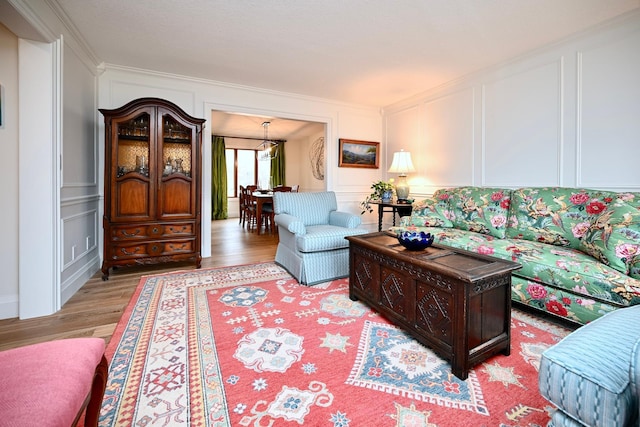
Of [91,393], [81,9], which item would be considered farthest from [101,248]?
[91,393]

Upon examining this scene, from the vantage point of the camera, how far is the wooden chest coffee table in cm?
144

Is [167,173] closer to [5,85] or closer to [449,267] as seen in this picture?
[5,85]

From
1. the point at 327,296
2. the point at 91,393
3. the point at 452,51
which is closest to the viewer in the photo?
the point at 91,393

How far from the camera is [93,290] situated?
8.77ft

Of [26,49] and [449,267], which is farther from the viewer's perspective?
[26,49]

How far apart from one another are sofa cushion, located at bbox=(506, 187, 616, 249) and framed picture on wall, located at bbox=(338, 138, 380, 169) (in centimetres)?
260

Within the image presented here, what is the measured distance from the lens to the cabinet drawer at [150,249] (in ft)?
9.82

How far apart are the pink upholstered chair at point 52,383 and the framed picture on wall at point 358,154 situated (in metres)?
4.33

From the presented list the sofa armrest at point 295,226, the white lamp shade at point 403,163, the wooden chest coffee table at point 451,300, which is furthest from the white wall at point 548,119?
the sofa armrest at point 295,226

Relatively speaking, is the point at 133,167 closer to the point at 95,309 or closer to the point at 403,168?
the point at 95,309

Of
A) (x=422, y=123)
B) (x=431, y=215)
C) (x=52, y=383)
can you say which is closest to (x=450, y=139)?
(x=422, y=123)

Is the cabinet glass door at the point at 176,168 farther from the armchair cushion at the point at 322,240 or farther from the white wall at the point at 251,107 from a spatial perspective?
the armchair cushion at the point at 322,240

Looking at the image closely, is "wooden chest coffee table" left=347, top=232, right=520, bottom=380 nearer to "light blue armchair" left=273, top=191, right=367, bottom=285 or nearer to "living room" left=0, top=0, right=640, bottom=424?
"light blue armchair" left=273, top=191, right=367, bottom=285

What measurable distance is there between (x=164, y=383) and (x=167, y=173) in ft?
8.05
